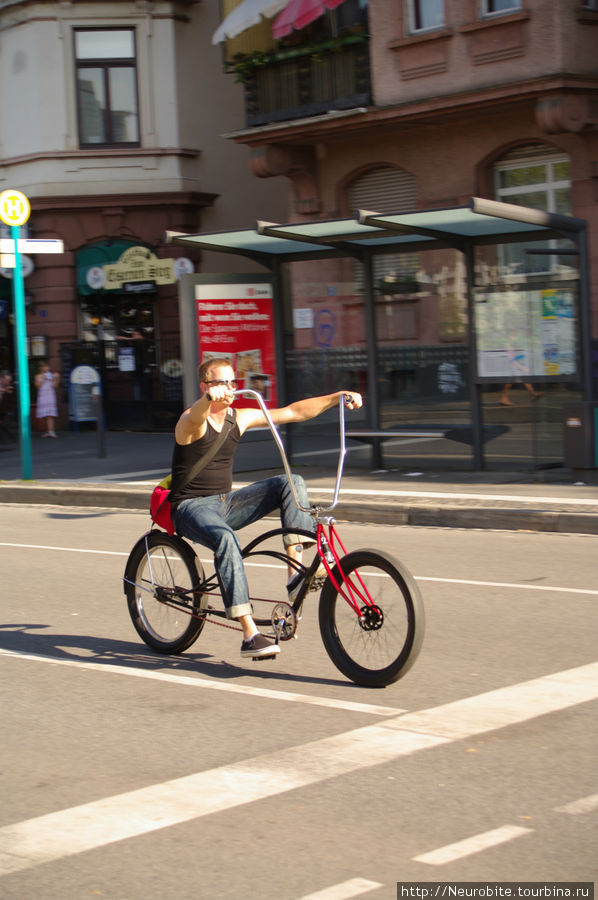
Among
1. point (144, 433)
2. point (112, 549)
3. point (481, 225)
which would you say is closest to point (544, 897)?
point (112, 549)

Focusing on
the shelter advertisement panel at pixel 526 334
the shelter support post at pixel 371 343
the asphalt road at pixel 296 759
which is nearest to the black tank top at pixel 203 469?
the asphalt road at pixel 296 759

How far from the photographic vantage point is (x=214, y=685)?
5992mm

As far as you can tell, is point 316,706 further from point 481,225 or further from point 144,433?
point 144,433

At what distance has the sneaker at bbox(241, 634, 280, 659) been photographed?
5.94 meters

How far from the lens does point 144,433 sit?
24.5m

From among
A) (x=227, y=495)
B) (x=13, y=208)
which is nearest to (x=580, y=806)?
(x=227, y=495)

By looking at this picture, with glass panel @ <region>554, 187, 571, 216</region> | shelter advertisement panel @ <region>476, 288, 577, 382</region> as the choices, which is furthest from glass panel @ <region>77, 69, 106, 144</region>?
Answer: shelter advertisement panel @ <region>476, 288, 577, 382</region>

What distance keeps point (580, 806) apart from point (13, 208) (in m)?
13.0

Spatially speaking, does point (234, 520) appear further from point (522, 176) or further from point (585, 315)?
point (522, 176)

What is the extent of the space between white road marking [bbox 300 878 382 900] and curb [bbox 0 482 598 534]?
7457 mm

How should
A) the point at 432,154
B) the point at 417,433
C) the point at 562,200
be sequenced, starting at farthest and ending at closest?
the point at 432,154, the point at 562,200, the point at 417,433

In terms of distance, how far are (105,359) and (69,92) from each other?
17.9 ft

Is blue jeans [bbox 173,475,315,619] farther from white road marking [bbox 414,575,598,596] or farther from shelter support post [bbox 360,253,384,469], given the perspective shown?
shelter support post [bbox 360,253,384,469]

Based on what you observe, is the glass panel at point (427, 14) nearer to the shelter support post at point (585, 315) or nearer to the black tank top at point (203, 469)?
the shelter support post at point (585, 315)
